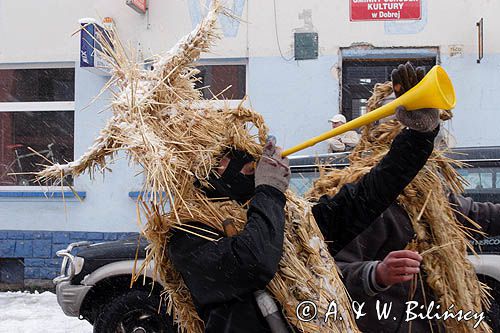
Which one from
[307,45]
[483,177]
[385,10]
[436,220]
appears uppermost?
[385,10]

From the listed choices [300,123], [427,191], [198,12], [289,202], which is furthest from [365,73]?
[289,202]

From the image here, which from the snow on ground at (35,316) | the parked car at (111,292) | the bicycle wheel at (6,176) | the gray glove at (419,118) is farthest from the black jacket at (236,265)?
the bicycle wheel at (6,176)

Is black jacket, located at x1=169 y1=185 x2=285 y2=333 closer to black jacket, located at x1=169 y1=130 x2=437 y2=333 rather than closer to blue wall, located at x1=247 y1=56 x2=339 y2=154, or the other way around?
black jacket, located at x1=169 y1=130 x2=437 y2=333

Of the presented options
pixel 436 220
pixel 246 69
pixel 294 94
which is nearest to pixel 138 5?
pixel 246 69

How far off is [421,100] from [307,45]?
22.3 ft

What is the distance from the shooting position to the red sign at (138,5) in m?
8.64

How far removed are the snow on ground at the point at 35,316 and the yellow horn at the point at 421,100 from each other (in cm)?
521

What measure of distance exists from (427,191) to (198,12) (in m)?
6.83

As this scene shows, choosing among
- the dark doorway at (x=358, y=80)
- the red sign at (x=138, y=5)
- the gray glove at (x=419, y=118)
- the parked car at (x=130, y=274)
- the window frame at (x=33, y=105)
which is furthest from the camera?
the window frame at (x=33, y=105)

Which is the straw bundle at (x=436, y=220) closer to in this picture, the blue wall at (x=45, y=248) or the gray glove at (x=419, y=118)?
the gray glove at (x=419, y=118)

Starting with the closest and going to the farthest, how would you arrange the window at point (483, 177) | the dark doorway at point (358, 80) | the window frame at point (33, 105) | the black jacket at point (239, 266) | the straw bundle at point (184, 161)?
1. the black jacket at point (239, 266)
2. the straw bundle at point (184, 161)
3. the window at point (483, 177)
4. the dark doorway at point (358, 80)
5. the window frame at point (33, 105)

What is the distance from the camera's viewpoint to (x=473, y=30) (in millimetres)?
8375

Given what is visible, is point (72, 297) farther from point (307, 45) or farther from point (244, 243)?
point (307, 45)

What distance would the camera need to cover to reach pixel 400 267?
2.08 metres
